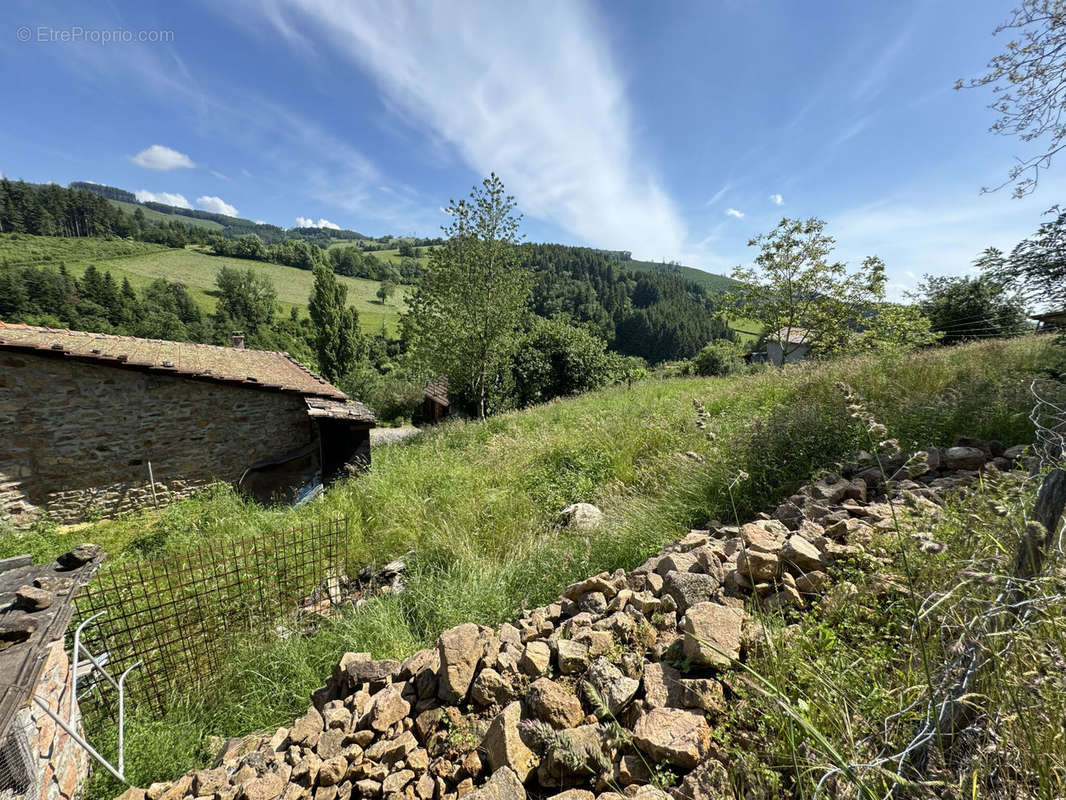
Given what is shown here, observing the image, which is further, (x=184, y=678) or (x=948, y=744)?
(x=184, y=678)

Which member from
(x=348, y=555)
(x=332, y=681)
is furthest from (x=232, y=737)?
(x=348, y=555)

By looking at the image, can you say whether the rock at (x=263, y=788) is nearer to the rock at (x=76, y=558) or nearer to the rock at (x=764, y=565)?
the rock at (x=76, y=558)

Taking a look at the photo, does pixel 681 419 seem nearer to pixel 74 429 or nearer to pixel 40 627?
pixel 40 627

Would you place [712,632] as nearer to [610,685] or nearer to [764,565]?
[610,685]

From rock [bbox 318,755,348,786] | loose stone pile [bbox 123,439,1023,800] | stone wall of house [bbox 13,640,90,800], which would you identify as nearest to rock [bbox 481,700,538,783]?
loose stone pile [bbox 123,439,1023,800]

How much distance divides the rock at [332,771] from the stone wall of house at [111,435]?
31.8 feet

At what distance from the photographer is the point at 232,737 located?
2.51 metres

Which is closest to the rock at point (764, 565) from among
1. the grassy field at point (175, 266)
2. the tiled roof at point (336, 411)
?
the tiled roof at point (336, 411)

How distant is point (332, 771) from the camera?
1805 millimetres

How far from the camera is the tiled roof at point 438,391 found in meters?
25.8

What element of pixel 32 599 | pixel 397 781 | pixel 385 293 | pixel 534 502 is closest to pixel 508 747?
pixel 397 781

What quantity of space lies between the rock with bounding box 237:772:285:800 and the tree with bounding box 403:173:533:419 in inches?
476

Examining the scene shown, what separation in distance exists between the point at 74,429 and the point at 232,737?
915 cm

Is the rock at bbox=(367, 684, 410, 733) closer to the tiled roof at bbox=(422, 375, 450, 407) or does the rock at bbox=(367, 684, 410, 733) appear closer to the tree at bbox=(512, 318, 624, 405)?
the tree at bbox=(512, 318, 624, 405)
